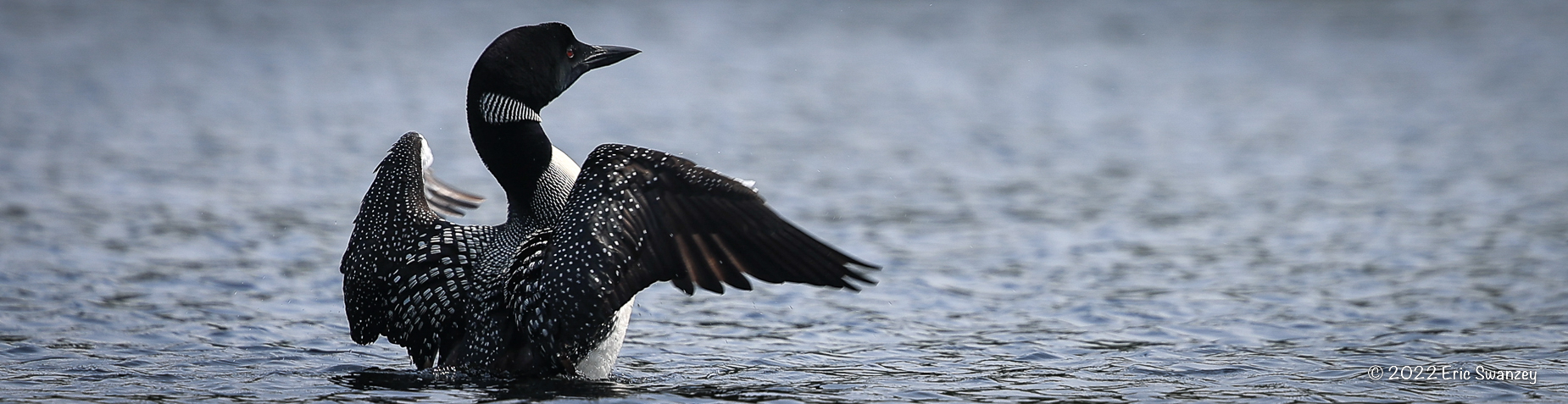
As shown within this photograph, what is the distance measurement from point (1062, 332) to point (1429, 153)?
671cm

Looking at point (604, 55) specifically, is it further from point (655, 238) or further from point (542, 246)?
point (655, 238)

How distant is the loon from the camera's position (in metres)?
4.64

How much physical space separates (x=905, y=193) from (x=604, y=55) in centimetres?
496

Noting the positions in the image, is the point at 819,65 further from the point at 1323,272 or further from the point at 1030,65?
the point at 1323,272

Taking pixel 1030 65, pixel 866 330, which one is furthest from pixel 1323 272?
pixel 1030 65

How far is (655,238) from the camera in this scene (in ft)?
15.4

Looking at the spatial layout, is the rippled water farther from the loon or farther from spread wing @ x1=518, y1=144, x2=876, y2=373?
spread wing @ x1=518, y1=144, x2=876, y2=373

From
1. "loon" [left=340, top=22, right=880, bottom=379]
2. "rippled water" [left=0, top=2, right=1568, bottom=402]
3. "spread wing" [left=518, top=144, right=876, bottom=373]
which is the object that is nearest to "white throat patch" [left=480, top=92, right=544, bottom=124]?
"loon" [left=340, top=22, right=880, bottom=379]

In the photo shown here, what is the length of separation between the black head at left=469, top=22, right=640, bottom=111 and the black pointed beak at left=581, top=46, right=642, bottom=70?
0.10m

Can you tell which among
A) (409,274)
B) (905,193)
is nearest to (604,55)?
(409,274)

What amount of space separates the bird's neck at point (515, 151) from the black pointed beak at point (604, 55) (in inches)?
16.3

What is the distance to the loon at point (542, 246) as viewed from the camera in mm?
4637

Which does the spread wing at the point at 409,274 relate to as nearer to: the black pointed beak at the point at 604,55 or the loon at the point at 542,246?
the loon at the point at 542,246

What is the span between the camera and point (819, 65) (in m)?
18.3
